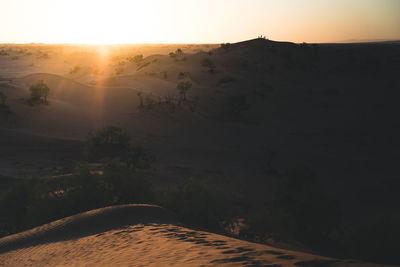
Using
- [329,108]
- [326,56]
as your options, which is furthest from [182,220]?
[326,56]

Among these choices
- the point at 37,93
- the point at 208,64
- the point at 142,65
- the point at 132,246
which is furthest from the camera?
the point at 142,65

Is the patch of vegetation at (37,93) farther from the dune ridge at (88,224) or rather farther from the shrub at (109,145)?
the dune ridge at (88,224)

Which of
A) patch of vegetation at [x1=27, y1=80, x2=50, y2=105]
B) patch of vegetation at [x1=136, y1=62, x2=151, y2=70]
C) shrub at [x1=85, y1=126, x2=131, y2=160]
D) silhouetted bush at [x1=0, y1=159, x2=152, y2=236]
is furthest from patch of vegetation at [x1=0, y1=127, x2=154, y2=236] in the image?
patch of vegetation at [x1=136, y1=62, x2=151, y2=70]

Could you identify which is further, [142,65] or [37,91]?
[142,65]

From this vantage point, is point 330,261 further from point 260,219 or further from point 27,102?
point 27,102

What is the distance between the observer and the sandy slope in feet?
21.2

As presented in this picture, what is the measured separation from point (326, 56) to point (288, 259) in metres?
68.9

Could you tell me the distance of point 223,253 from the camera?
6750 millimetres

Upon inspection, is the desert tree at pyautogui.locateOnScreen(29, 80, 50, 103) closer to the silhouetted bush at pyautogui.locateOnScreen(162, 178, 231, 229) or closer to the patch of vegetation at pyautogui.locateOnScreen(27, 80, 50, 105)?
the patch of vegetation at pyautogui.locateOnScreen(27, 80, 50, 105)

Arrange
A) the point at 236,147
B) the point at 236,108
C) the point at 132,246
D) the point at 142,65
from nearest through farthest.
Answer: the point at 132,246 → the point at 236,147 → the point at 236,108 → the point at 142,65

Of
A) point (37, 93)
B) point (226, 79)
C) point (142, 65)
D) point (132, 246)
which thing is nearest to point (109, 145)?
point (37, 93)

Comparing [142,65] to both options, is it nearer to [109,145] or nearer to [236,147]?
[236,147]

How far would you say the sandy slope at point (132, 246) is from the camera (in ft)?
21.2

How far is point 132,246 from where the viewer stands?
7.80m
